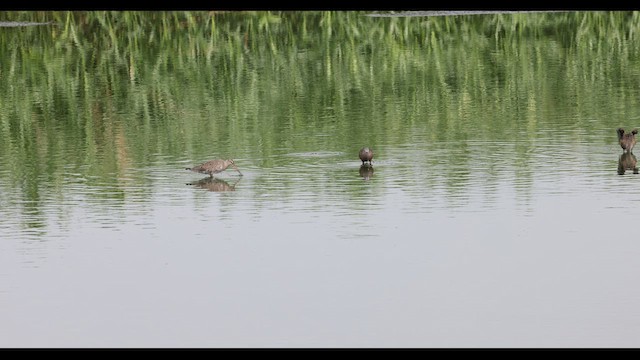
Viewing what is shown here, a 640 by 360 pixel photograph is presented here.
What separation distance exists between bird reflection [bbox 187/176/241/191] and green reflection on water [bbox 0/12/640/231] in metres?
0.53

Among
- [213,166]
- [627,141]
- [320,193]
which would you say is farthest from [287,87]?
[320,193]

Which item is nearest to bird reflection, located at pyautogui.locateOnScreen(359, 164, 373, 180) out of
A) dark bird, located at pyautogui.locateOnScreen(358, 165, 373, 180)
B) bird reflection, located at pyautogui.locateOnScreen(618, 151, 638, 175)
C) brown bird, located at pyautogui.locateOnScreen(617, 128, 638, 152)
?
dark bird, located at pyautogui.locateOnScreen(358, 165, 373, 180)

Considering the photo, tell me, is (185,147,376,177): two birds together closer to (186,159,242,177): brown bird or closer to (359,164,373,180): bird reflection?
(186,159,242,177): brown bird

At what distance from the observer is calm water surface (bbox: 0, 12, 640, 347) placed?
838 cm

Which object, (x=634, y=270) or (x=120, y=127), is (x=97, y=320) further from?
(x=120, y=127)

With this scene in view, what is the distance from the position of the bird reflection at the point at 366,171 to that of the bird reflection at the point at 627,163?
6.14 feet

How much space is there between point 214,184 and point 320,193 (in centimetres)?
98

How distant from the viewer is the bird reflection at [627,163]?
12930mm

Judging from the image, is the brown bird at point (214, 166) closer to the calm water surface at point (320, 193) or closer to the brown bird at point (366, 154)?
the calm water surface at point (320, 193)

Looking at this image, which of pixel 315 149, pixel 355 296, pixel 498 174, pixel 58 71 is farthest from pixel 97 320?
pixel 58 71

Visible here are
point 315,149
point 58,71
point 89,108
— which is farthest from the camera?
point 58,71

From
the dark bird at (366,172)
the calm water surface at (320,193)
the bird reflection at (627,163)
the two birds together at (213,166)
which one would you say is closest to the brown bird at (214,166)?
the two birds together at (213,166)

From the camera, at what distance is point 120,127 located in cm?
1565

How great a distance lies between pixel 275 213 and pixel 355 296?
241 centimetres
